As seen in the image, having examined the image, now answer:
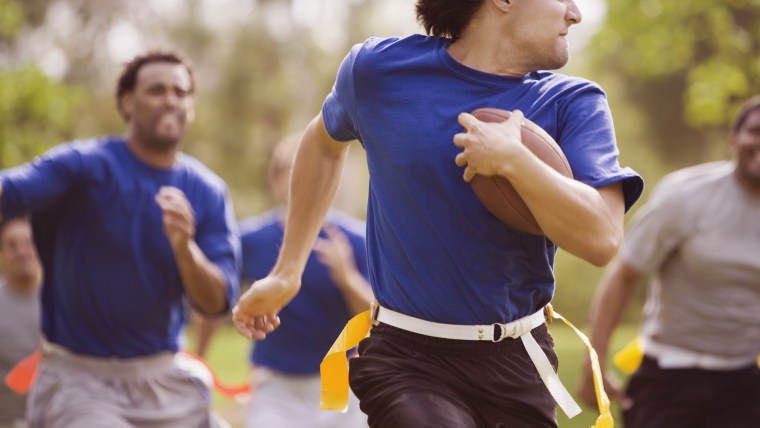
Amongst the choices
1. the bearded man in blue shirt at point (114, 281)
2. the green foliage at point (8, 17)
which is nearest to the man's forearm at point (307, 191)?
the bearded man in blue shirt at point (114, 281)

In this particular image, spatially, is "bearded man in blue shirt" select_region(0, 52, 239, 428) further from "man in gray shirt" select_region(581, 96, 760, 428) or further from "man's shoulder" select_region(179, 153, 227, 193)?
"man in gray shirt" select_region(581, 96, 760, 428)

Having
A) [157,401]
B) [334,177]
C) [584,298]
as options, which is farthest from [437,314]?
[584,298]

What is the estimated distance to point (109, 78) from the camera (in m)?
34.5

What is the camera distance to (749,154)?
7.10m

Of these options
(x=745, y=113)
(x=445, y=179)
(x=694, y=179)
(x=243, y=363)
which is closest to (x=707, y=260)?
(x=694, y=179)

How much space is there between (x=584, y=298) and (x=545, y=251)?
30.3 m

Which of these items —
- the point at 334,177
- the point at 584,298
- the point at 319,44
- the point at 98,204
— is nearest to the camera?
the point at 334,177

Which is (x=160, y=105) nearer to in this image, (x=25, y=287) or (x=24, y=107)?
(x=25, y=287)

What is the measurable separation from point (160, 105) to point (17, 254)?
8.91ft

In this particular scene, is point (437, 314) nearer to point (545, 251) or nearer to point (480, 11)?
point (545, 251)

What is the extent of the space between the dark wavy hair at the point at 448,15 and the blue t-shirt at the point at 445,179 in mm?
146

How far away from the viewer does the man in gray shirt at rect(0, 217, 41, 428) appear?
28.8 feet

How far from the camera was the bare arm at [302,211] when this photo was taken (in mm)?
4535

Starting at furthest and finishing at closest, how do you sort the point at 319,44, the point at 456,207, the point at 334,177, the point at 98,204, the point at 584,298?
the point at 319,44 → the point at 584,298 → the point at 98,204 → the point at 334,177 → the point at 456,207
